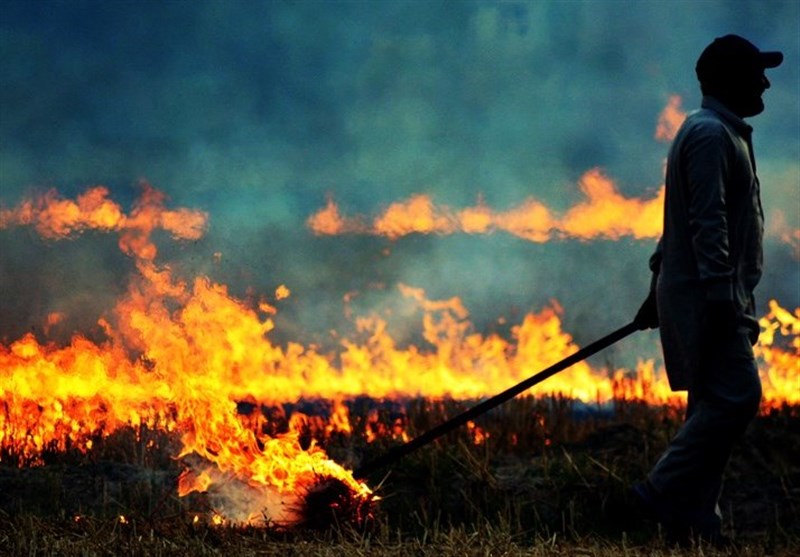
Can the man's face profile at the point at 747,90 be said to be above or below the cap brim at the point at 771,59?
below

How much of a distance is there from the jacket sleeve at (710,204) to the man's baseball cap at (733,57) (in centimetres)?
41

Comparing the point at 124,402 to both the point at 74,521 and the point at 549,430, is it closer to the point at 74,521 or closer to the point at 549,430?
the point at 74,521

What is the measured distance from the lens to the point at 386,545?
588 centimetres

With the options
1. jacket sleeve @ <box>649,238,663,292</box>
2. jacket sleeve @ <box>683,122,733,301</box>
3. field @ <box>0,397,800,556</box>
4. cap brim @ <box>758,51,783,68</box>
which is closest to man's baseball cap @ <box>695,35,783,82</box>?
cap brim @ <box>758,51,783,68</box>

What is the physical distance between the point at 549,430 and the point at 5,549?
738 centimetres

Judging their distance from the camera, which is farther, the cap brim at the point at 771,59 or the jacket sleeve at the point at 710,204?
the cap brim at the point at 771,59

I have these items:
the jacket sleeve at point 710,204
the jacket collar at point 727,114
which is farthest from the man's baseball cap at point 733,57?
the jacket sleeve at point 710,204

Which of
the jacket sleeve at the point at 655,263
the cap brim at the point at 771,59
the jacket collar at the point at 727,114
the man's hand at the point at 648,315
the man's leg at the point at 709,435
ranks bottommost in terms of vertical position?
the man's leg at the point at 709,435

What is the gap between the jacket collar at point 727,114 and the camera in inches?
278

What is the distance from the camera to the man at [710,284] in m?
6.69

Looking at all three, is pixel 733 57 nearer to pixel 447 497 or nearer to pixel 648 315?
pixel 648 315

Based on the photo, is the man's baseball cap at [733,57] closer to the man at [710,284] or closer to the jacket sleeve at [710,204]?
the man at [710,284]

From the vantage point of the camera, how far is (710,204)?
262 inches

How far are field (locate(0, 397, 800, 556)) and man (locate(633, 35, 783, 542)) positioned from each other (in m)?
0.41
